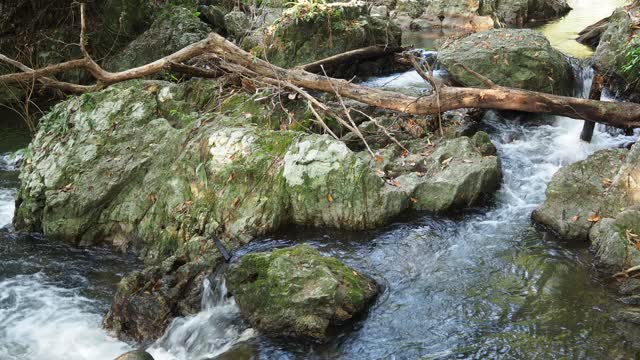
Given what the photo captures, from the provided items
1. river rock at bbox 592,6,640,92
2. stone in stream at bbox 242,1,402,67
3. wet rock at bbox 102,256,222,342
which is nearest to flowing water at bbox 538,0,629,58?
river rock at bbox 592,6,640,92

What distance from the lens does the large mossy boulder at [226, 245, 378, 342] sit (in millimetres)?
4957

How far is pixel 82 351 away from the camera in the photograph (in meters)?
5.44

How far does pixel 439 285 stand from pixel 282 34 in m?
8.27

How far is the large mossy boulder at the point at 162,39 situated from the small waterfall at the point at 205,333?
30.8ft

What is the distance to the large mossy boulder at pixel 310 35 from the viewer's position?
1215cm

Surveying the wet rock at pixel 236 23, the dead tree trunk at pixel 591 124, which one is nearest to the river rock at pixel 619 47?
the dead tree trunk at pixel 591 124

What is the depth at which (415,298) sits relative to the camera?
5.44 metres

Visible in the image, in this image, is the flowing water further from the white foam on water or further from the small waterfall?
the white foam on water

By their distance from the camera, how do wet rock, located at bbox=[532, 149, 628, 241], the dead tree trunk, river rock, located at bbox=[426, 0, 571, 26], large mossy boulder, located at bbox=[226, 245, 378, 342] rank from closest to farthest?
large mossy boulder, located at bbox=[226, 245, 378, 342] → wet rock, located at bbox=[532, 149, 628, 241] → the dead tree trunk → river rock, located at bbox=[426, 0, 571, 26]

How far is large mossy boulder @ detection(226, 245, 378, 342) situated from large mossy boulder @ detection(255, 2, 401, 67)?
7576 millimetres

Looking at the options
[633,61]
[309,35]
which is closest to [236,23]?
[309,35]

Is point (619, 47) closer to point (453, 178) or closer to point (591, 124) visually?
point (591, 124)

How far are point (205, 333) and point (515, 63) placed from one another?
23.0ft

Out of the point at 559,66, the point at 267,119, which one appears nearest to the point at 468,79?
the point at 559,66
